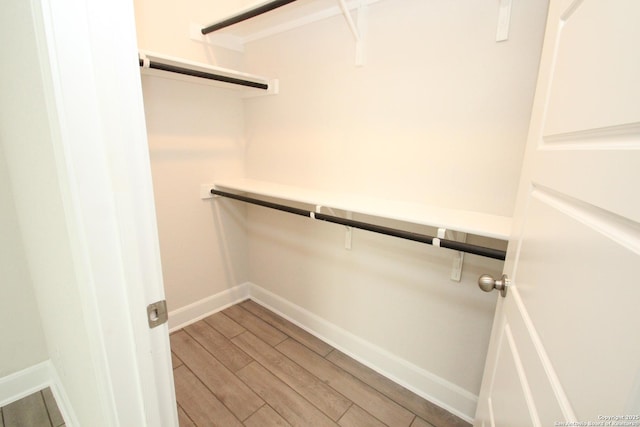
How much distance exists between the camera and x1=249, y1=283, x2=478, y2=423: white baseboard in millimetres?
1472

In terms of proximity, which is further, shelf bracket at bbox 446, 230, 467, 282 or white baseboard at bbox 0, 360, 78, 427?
white baseboard at bbox 0, 360, 78, 427

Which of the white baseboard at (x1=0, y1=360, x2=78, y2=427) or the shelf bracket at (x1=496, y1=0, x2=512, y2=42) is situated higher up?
the shelf bracket at (x1=496, y1=0, x2=512, y2=42)

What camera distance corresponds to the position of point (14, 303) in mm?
1487

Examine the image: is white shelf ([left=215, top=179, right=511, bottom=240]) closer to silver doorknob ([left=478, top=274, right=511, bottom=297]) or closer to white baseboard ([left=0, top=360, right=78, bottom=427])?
silver doorknob ([left=478, top=274, right=511, bottom=297])

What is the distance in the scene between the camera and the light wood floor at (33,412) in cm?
141

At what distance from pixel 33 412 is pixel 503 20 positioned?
2834 millimetres

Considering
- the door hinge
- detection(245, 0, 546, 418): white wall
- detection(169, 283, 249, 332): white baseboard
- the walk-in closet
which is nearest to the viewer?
the walk-in closet

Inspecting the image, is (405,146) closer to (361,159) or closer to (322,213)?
(361,159)

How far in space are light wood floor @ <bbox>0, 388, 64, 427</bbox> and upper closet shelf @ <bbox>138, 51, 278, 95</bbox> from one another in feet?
5.91

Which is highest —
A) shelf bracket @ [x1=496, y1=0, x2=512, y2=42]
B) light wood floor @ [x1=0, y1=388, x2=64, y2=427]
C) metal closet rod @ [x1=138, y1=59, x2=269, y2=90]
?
shelf bracket @ [x1=496, y1=0, x2=512, y2=42]

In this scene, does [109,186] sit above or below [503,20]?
below

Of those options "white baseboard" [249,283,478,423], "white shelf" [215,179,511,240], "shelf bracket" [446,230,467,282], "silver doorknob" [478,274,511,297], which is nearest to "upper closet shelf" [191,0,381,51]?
"white shelf" [215,179,511,240]

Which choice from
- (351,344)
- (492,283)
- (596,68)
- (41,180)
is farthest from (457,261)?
(41,180)

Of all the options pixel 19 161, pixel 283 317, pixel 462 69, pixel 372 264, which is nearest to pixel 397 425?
pixel 372 264
